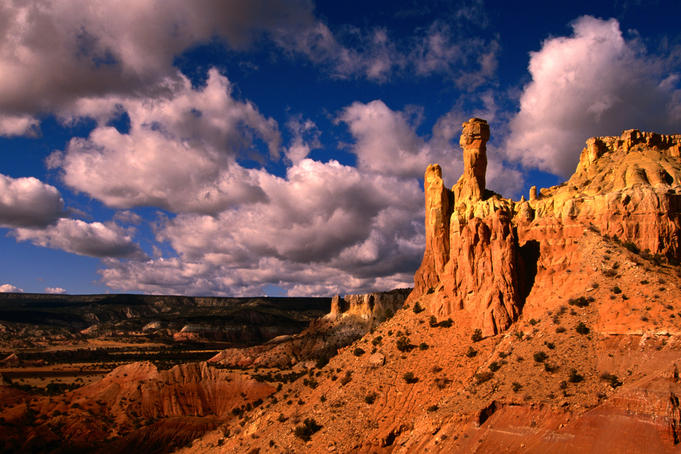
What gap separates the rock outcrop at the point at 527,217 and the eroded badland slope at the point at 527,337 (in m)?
0.14

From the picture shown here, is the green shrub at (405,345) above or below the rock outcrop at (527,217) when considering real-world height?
below

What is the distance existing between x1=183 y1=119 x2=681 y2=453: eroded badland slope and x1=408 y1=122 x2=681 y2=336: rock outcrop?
14 centimetres

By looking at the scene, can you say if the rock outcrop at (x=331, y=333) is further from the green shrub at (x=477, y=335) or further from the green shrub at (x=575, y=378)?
the green shrub at (x=575, y=378)

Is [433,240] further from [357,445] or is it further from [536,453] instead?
[536,453]

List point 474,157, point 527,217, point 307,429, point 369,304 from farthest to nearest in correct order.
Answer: point 369,304
point 474,157
point 527,217
point 307,429

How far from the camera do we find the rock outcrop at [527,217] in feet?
143

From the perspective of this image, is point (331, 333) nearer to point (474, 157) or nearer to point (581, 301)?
point (474, 157)

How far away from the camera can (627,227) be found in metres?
43.9

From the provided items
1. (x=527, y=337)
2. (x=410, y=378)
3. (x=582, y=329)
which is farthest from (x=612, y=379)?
(x=410, y=378)

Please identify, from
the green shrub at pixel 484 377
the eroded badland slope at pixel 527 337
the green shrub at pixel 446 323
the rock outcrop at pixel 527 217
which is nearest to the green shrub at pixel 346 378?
the eroded badland slope at pixel 527 337

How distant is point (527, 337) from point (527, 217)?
14306mm

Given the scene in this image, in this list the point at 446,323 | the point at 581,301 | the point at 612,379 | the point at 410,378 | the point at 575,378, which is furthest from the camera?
the point at 446,323

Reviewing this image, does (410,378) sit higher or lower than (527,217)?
lower

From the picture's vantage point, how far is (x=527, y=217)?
4941cm
